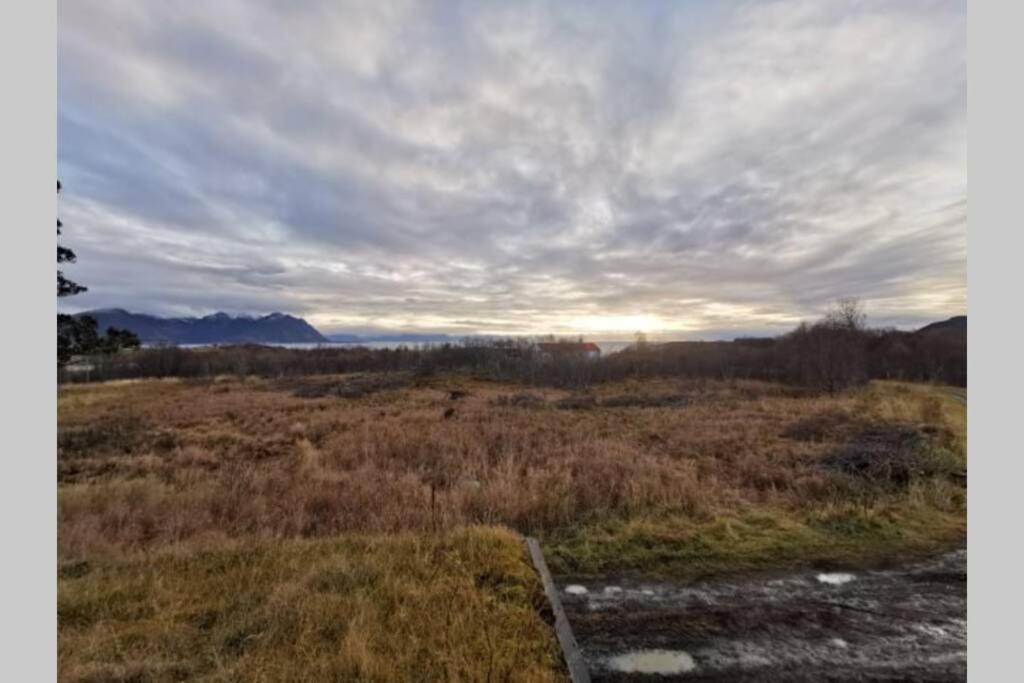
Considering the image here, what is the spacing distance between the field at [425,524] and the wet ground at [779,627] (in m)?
0.49

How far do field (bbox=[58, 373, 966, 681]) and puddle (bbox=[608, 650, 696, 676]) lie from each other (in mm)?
564

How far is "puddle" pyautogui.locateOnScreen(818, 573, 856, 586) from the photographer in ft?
15.8

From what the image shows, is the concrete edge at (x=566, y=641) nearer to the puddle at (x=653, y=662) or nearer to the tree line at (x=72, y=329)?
the puddle at (x=653, y=662)

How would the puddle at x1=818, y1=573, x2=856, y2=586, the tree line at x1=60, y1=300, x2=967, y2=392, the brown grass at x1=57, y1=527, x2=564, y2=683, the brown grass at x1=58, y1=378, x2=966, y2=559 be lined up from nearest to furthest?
1. the brown grass at x1=57, y1=527, x2=564, y2=683
2. the puddle at x1=818, y1=573, x2=856, y2=586
3. the brown grass at x1=58, y1=378, x2=966, y2=559
4. the tree line at x1=60, y1=300, x2=967, y2=392

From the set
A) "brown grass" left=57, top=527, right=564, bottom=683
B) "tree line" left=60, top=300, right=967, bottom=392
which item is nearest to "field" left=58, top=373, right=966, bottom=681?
"brown grass" left=57, top=527, right=564, bottom=683

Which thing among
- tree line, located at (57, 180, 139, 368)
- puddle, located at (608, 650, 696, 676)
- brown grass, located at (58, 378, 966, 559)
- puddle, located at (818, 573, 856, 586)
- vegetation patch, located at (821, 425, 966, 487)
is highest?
tree line, located at (57, 180, 139, 368)

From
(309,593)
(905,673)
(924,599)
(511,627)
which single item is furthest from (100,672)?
(924,599)

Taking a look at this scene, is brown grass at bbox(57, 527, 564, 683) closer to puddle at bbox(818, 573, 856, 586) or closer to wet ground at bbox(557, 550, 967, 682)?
wet ground at bbox(557, 550, 967, 682)

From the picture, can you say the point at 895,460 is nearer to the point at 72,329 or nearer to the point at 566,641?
the point at 566,641

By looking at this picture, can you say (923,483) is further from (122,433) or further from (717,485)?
(122,433)

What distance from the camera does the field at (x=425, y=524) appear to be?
3389 mm

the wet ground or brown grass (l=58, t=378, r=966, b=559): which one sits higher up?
the wet ground

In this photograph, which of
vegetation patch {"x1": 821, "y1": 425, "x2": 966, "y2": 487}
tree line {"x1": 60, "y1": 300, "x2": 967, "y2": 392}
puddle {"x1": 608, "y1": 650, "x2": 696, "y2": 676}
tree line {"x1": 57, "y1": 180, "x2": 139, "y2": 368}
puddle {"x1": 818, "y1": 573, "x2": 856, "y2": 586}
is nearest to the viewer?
puddle {"x1": 608, "y1": 650, "x2": 696, "y2": 676}

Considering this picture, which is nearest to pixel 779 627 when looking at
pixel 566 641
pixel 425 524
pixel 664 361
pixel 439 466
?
pixel 566 641
